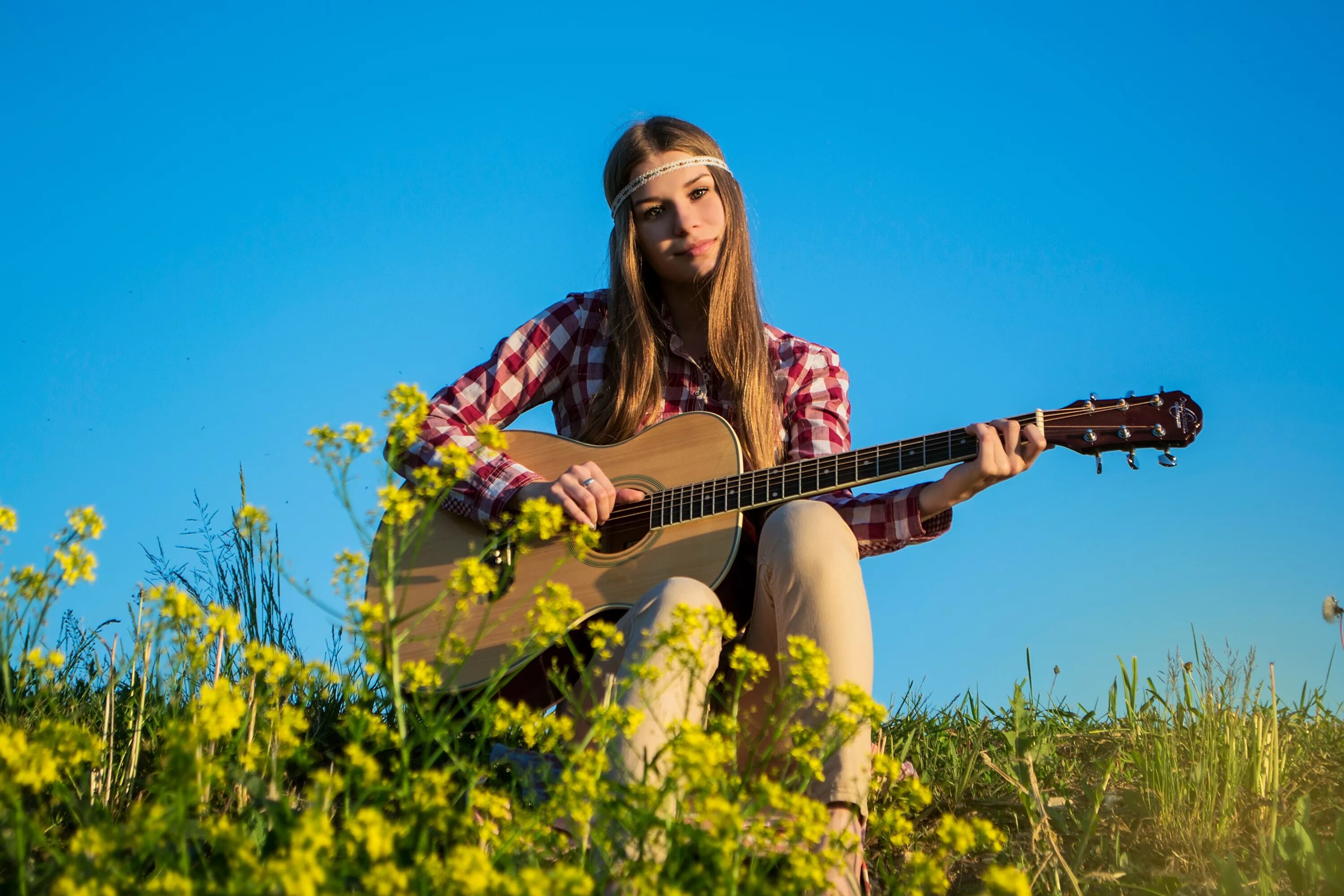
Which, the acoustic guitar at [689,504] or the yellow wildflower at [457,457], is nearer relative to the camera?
the yellow wildflower at [457,457]

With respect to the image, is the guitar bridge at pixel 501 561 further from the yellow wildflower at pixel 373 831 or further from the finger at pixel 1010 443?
the yellow wildflower at pixel 373 831

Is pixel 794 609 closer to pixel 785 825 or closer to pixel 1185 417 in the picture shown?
pixel 785 825

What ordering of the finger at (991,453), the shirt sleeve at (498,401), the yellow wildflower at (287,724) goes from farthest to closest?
the shirt sleeve at (498,401) → the finger at (991,453) → the yellow wildflower at (287,724)

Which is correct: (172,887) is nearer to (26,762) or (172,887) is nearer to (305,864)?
(305,864)

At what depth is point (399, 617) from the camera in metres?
1.50

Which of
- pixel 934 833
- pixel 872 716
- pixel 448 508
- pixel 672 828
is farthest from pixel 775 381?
pixel 672 828

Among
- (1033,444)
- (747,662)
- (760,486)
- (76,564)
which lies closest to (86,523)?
(76,564)

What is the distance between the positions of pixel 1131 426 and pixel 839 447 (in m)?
0.77

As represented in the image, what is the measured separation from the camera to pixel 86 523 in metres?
1.83

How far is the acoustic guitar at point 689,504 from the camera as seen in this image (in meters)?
2.81

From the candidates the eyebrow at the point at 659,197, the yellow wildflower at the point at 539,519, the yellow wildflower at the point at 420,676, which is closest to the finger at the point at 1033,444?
the eyebrow at the point at 659,197

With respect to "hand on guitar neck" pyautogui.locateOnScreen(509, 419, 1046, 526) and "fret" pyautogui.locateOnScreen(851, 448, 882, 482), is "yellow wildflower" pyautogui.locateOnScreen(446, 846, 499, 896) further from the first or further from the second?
"fret" pyautogui.locateOnScreen(851, 448, 882, 482)

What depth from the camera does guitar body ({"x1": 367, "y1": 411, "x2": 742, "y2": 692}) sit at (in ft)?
9.24

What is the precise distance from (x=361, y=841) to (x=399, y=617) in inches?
11.3
